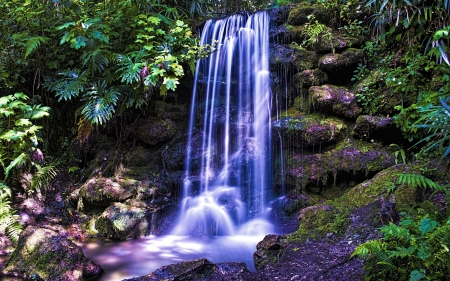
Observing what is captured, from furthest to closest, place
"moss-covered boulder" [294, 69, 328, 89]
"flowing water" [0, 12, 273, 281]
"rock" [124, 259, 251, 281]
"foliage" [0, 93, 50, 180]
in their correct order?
"moss-covered boulder" [294, 69, 328, 89], "foliage" [0, 93, 50, 180], "flowing water" [0, 12, 273, 281], "rock" [124, 259, 251, 281]

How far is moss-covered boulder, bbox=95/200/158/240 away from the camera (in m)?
4.98

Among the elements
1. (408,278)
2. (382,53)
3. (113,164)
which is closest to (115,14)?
(113,164)

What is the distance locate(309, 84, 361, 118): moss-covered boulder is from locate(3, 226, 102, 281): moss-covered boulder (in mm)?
4506

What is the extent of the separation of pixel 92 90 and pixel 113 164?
1586 millimetres

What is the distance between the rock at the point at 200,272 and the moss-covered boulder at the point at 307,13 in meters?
5.80

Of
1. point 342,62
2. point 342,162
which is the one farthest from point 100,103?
point 342,62

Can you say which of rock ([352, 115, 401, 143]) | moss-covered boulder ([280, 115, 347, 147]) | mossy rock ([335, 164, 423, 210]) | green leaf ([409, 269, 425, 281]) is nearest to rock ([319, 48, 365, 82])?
moss-covered boulder ([280, 115, 347, 147])

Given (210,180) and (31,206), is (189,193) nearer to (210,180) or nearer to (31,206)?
(210,180)

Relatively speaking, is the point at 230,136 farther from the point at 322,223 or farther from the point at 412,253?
the point at 412,253

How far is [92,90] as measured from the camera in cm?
617

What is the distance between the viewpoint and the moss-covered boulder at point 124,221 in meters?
4.98

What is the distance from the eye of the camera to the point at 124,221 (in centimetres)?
504

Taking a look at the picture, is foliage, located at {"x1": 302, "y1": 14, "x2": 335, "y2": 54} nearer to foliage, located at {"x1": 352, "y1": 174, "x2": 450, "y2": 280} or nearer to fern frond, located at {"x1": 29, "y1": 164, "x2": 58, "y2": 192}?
foliage, located at {"x1": 352, "y1": 174, "x2": 450, "y2": 280}

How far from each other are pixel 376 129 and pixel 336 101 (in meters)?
0.87
